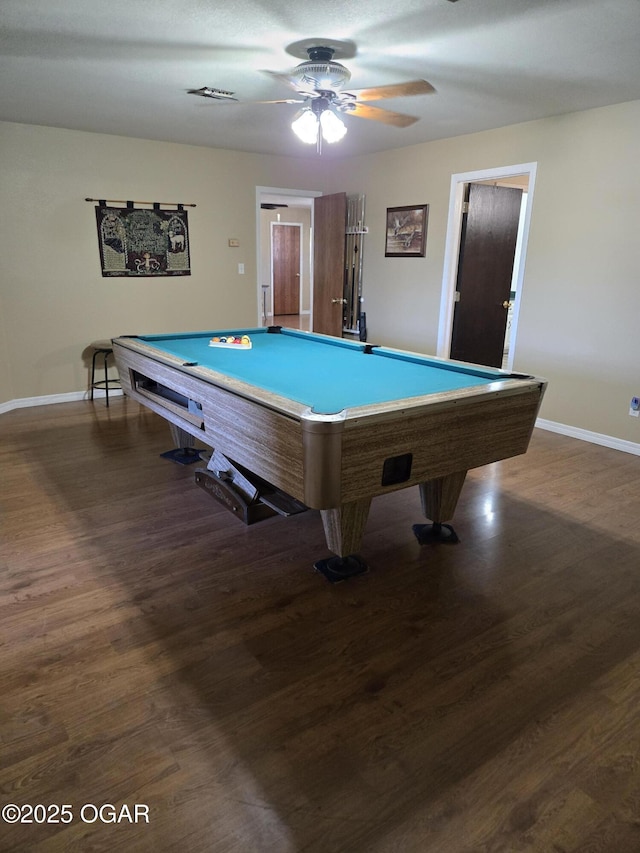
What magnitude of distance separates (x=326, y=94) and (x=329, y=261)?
10.7 ft

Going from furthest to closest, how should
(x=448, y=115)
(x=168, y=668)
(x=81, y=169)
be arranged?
1. (x=81, y=169)
2. (x=448, y=115)
3. (x=168, y=668)

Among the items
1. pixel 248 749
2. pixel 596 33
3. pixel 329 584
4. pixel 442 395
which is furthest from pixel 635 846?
pixel 596 33

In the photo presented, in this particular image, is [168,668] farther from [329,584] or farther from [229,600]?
[329,584]

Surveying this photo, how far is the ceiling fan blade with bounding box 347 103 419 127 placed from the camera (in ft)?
10.1

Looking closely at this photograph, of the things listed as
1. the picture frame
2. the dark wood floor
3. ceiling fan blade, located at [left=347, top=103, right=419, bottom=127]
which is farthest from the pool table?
the picture frame

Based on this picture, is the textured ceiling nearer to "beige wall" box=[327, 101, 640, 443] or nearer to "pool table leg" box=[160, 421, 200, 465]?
"beige wall" box=[327, 101, 640, 443]

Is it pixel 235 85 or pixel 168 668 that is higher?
pixel 235 85

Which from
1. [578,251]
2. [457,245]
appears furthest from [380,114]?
[457,245]

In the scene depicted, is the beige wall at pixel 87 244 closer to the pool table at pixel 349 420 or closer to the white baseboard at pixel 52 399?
the white baseboard at pixel 52 399

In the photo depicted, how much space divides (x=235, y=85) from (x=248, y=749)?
11.8 feet

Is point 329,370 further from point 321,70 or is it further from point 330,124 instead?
point 321,70

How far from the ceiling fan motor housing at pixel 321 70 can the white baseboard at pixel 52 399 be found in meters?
3.55

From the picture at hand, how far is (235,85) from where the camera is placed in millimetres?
3352

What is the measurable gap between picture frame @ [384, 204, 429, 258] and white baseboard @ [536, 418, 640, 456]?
6.87 feet
